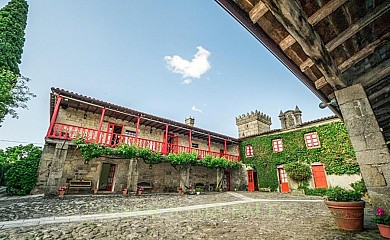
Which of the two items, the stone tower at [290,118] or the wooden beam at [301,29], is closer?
the wooden beam at [301,29]

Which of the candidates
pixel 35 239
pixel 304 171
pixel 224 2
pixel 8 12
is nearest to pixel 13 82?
Result: pixel 8 12

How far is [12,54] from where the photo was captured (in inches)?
538

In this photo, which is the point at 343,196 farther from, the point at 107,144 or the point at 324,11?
the point at 107,144

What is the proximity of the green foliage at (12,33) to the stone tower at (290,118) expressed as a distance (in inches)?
913

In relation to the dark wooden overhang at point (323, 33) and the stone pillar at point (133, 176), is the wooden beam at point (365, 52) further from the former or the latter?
the stone pillar at point (133, 176)

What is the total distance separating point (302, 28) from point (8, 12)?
879 inches

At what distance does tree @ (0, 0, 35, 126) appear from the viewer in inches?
450

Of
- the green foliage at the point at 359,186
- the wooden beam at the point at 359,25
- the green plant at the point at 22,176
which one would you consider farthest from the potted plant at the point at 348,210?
the green plant at the point at 22,176

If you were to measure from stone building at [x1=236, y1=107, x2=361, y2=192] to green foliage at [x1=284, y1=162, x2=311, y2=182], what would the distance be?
335mm

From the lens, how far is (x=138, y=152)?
10.2m

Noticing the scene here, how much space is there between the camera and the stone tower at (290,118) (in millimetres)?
16500

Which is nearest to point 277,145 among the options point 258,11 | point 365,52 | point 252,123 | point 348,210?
point 252,123

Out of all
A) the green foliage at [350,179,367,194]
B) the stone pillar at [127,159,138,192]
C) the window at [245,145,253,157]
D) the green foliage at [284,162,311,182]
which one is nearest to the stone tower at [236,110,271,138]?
the window at [245,145,253,157]

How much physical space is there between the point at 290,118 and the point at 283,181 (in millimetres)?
5927
